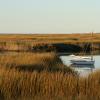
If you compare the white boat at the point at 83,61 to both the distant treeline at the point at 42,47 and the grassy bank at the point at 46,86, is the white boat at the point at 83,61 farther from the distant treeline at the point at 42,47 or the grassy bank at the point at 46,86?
the distant treeline at the point at 42,47

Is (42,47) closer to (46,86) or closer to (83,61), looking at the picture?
(83,61)

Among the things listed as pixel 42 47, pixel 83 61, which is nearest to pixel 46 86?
pixel 83 61

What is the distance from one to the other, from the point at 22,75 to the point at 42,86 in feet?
2.36

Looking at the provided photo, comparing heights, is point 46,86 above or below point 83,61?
above

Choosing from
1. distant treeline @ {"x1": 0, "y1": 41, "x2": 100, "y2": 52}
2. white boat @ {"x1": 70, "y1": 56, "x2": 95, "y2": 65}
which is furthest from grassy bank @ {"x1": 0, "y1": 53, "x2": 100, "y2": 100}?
distant treeline @ {"x1": 0, "y1": 41, "x2": 100, "y2": 52}

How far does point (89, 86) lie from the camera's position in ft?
34.7

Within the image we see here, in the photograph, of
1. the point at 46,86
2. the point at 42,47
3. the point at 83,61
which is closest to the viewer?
the point at 46,86

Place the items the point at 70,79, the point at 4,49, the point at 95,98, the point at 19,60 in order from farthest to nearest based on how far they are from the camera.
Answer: the point at 4,49 < the point at 19,60 < the point at 70,79 < the point at 95,98

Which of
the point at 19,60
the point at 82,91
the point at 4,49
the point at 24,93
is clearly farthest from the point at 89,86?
the point at 4,49

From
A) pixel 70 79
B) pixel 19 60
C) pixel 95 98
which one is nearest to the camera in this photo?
pixel 95 98

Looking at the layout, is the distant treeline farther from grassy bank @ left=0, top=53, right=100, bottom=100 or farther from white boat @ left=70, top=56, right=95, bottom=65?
grassy bank @ left=0, top=53, right=100, bottom=100

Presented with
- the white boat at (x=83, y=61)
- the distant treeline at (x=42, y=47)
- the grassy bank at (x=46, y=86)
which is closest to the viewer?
the grassy bank at (x=46, y=86)

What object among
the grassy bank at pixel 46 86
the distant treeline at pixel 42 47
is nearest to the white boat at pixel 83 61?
the grassy bank at pixel 46 86

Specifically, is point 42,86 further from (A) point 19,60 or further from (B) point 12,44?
(B) point 12,44
